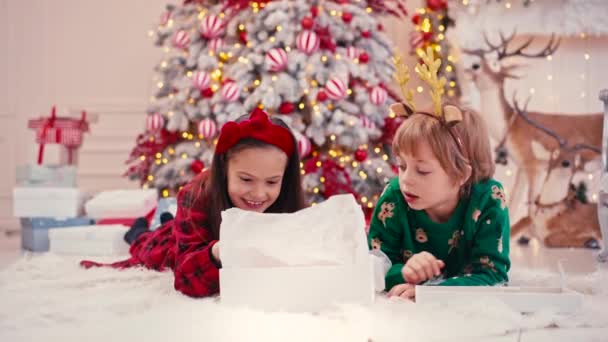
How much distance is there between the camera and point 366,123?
3328 millimetres

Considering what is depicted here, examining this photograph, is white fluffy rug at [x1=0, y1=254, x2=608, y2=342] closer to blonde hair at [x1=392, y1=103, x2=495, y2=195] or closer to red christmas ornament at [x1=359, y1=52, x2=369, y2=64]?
blonde hair at [x1=392, y1=103, x2=495, y2=195]

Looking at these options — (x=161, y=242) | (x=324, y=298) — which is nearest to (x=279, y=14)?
(x=161, y=242)

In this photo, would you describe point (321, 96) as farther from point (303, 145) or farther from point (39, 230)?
point (39, 230)

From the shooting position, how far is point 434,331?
1179 millimetres

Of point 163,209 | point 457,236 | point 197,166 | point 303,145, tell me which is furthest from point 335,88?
point 457,236

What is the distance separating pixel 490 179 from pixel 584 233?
2.07 m

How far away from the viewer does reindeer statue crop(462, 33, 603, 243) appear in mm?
3533

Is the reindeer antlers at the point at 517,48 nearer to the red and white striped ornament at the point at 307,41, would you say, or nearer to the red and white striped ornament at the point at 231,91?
the red and white striped ornament at the point at 307,41

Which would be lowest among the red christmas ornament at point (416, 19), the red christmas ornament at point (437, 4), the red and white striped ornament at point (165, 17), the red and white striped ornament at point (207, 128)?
the red and white striped ornament at point (207, 128)

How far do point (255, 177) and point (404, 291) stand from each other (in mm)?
482

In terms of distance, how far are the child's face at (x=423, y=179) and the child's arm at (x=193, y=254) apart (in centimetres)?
49

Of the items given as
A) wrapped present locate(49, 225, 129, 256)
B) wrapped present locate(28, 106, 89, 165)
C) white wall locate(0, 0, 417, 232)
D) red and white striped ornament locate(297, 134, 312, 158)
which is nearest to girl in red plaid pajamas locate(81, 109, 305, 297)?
wrapped present locate(49, 225, 129, 256)

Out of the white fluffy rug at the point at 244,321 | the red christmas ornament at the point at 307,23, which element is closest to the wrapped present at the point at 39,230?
the red christmas ornament at the point at 307,23

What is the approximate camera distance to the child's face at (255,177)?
5.63ft
